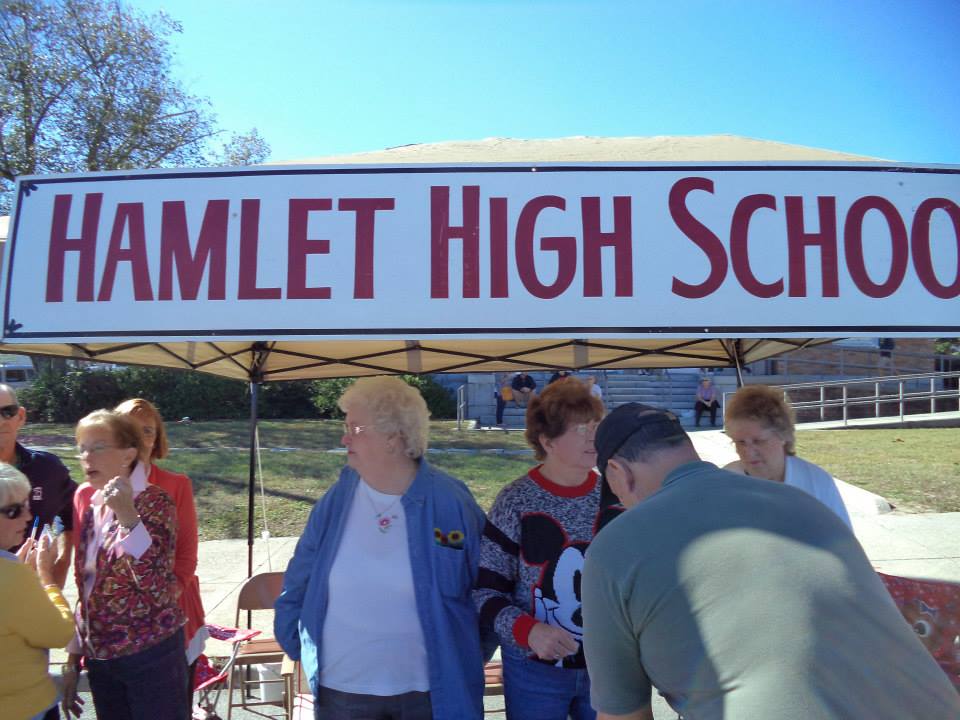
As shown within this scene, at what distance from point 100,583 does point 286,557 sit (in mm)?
4440

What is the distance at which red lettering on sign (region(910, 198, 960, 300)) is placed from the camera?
2006mm

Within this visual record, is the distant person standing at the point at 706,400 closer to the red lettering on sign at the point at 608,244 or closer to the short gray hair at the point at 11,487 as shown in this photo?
the red lettering on sign at the point at 608,244

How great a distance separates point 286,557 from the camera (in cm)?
662

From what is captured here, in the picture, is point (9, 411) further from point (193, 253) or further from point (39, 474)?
point (193, 253)

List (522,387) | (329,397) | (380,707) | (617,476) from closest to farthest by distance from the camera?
(617,476) → (380,707) → (522,387) → (329,397)

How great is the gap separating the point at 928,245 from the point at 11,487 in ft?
9.50

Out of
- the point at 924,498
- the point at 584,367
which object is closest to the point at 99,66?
the point at 584,367

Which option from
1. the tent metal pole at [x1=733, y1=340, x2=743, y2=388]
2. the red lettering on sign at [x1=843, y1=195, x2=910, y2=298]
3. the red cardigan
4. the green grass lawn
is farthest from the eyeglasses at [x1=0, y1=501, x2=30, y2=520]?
the green grass lawn

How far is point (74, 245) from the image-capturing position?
6.63 feet

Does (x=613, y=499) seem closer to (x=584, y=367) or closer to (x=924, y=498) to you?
(x=584, y=367)

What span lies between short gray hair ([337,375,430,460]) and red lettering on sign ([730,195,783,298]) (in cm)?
106

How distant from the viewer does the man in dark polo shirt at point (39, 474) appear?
278cm

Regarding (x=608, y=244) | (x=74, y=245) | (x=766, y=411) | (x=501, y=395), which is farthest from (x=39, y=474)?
(x=501, y=395)

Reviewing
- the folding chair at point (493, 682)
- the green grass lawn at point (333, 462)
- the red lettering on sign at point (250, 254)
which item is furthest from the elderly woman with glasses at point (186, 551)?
the green grass lawn at point (333, 462)
